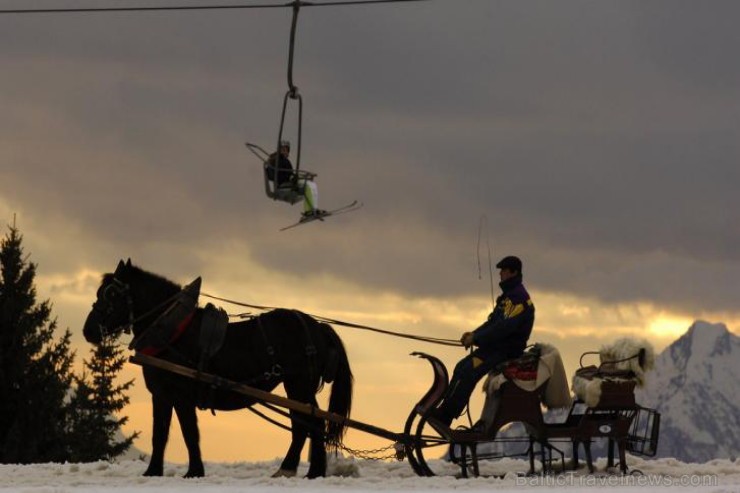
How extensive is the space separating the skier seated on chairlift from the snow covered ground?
339 cm

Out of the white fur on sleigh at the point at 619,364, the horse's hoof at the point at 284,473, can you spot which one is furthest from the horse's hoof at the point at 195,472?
the white fur on sleigh at the point at 619,364

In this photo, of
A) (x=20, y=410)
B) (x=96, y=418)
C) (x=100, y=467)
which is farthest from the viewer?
(x=96, y=418)

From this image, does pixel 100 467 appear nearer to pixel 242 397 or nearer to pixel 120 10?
pixel 242 397

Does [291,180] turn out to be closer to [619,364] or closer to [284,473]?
[284,473]

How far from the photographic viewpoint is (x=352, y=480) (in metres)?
18.4

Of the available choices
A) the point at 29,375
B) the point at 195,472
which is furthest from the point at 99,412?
the point at 195,472

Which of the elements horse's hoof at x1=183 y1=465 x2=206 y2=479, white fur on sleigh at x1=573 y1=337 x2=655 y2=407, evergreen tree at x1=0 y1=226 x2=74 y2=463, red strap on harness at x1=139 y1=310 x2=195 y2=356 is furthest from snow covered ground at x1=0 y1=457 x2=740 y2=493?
evergreen tree at x1=0 y1=226 x2=74 y2=463

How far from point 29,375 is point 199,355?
60.8ft

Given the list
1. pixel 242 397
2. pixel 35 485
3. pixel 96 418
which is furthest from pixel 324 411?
pixel 96 418

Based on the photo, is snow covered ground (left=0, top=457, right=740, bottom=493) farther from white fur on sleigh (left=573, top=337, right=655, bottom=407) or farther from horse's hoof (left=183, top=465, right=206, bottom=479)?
white fur on sleigh (left=573, top=337, right=655, bottom=407)

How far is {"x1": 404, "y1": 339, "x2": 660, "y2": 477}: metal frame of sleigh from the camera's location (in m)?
18.3

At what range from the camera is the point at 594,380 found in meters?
18.5

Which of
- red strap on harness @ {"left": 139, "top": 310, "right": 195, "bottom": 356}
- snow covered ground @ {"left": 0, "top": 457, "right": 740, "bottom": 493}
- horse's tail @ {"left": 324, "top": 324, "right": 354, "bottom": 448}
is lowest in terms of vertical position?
snow covered ground @ {"left": 0, "top": 457, "right": 740, "bottom": 493}

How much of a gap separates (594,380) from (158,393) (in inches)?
215
